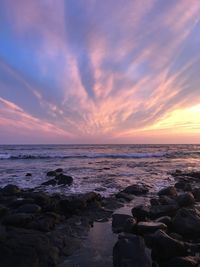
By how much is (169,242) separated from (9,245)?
11.0 feet

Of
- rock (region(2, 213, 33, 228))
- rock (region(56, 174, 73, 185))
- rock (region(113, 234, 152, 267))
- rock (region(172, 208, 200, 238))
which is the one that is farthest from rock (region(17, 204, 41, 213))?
rock (region(56, 174, 73, 185))

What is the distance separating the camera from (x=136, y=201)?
11.9 meters

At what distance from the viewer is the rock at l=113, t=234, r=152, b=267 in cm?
521

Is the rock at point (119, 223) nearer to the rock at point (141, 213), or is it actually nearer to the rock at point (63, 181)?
the rock at point (141, 213)

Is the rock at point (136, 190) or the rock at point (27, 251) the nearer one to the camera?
the rock at point (27, 251)

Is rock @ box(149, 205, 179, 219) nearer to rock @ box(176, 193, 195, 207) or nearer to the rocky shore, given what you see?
the rocky shore

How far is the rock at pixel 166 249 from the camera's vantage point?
5855 millimetres

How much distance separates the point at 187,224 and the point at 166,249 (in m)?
1.63

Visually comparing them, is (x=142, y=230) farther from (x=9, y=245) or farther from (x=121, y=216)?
(x=9, y=245)

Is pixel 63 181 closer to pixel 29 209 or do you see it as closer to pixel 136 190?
pixel 136 190

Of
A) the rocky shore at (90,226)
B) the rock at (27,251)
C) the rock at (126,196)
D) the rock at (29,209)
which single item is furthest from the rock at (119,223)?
the rock at (126,196)

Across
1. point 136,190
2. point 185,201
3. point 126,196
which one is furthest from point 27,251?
point 136,190

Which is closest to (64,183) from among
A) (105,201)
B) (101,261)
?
(105,201)

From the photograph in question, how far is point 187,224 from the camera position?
7273 mm
